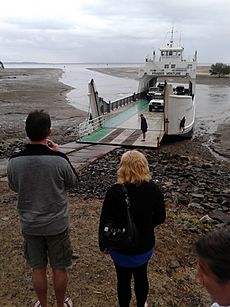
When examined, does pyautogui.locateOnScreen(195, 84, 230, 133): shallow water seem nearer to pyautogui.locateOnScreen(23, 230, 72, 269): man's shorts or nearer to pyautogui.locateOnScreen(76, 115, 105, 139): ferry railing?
pyautogui.locateOnScreen(76, 115, 105, 139): ferry railing

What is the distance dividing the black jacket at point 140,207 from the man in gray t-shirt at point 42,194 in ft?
1.29

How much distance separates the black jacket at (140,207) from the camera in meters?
3.04

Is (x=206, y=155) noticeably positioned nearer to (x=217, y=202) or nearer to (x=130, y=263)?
(x=217, y=202)

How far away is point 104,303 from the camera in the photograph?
3.97 metres

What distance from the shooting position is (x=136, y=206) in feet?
9.96

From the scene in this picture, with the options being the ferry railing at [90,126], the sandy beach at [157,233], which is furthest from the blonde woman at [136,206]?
the ferry railing at [90,126]

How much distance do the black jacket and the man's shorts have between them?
16.4 inches

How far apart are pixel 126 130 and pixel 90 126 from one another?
1853 millimetres

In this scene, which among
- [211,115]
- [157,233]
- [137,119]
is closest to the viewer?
[157,233]

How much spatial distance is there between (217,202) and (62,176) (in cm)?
625

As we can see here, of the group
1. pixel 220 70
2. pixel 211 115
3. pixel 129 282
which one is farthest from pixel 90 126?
pixel 220 70

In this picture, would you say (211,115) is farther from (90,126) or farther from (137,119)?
(90,126)

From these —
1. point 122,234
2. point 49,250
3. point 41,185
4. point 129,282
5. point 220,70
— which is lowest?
point 220,70

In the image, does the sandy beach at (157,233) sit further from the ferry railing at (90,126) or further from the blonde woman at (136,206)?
the ferry railing at (90,126)
